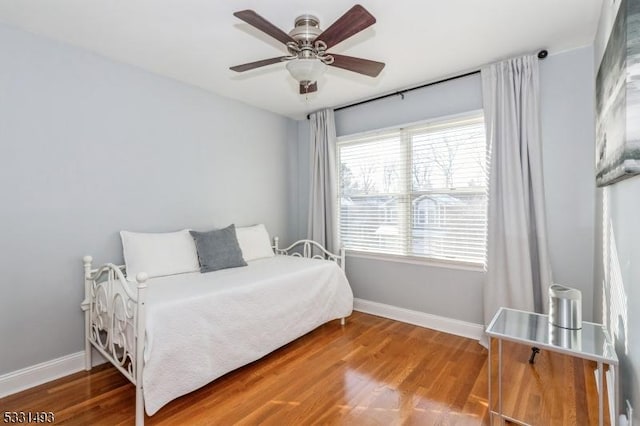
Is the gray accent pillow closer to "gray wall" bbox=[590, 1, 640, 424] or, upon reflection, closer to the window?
the window

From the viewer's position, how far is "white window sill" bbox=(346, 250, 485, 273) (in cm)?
284

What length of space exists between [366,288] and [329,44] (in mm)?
2577

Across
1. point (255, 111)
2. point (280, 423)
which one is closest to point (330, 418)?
point (280, 423)

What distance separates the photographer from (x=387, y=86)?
312 cm

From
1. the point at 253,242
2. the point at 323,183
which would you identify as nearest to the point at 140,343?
the point at 253,242

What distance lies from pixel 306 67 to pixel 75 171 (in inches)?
74.3

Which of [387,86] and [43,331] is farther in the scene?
[387,86]

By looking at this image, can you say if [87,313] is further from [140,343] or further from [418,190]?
[418,190]

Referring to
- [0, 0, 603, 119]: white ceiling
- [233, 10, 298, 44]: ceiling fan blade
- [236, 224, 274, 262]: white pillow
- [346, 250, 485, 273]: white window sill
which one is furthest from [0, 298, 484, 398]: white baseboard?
[233, 10, 298, 44]: ceiling fan blade

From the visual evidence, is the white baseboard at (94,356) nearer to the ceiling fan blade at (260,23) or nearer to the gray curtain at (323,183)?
the gray curtain at (323,183)

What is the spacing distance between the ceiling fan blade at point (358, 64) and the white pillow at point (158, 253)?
1.94 metres

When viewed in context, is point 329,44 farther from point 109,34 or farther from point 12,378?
point 12,378

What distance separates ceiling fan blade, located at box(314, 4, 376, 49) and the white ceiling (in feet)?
0.92

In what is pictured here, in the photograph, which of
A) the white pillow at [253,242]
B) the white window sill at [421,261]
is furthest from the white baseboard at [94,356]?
the white pillow at [253,242]
